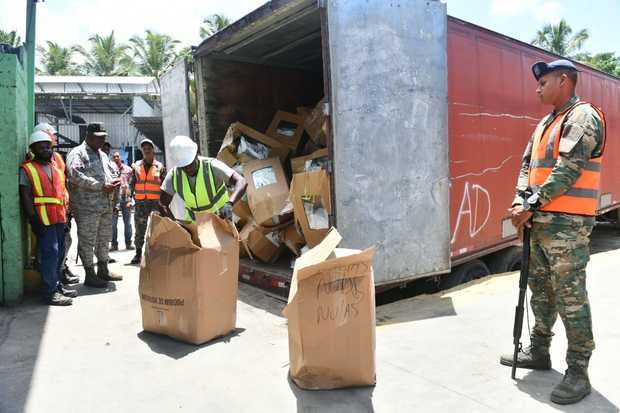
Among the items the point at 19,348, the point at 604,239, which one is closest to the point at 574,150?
the point at 19,348

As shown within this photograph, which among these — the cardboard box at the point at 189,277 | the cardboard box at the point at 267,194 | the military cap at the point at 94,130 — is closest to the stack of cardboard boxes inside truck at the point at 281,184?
the cardboard box at the point at 267,194

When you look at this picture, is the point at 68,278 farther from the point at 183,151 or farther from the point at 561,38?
the point at 561,38

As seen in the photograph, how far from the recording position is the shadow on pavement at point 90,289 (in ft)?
14.4

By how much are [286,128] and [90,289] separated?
2896 mm

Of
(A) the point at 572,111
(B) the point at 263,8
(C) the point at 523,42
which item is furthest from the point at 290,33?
(A) the point at 572,111

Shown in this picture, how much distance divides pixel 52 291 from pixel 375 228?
2804 mm

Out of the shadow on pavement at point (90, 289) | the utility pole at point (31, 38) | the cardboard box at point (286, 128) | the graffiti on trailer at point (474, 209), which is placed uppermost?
the utility pole at point (31, 38)

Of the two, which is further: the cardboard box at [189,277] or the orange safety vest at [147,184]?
the orange safety vest at [147,184]

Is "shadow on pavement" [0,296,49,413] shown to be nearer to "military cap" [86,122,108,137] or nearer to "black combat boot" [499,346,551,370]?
"military cap" [86,122,108,137]

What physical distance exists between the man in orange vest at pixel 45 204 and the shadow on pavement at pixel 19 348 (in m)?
0.23

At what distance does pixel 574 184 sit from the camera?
93.0 inches

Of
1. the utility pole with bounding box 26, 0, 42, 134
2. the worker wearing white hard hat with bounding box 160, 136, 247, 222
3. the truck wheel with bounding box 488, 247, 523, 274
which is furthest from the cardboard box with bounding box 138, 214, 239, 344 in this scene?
the truck wheel with bounding box 488, 247, 523, 274

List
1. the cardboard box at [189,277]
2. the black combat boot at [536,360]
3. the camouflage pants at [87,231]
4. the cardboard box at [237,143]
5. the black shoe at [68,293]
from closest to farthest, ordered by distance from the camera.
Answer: the black combat boot at [536,360]
the cardboard box at [189,277]
the black shoe at [68,293]
the camouflage pants at [87,231]
the cardboard box at [237,143]

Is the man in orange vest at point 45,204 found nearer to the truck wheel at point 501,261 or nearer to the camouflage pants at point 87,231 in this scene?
the camouflage pants at point 87,231
